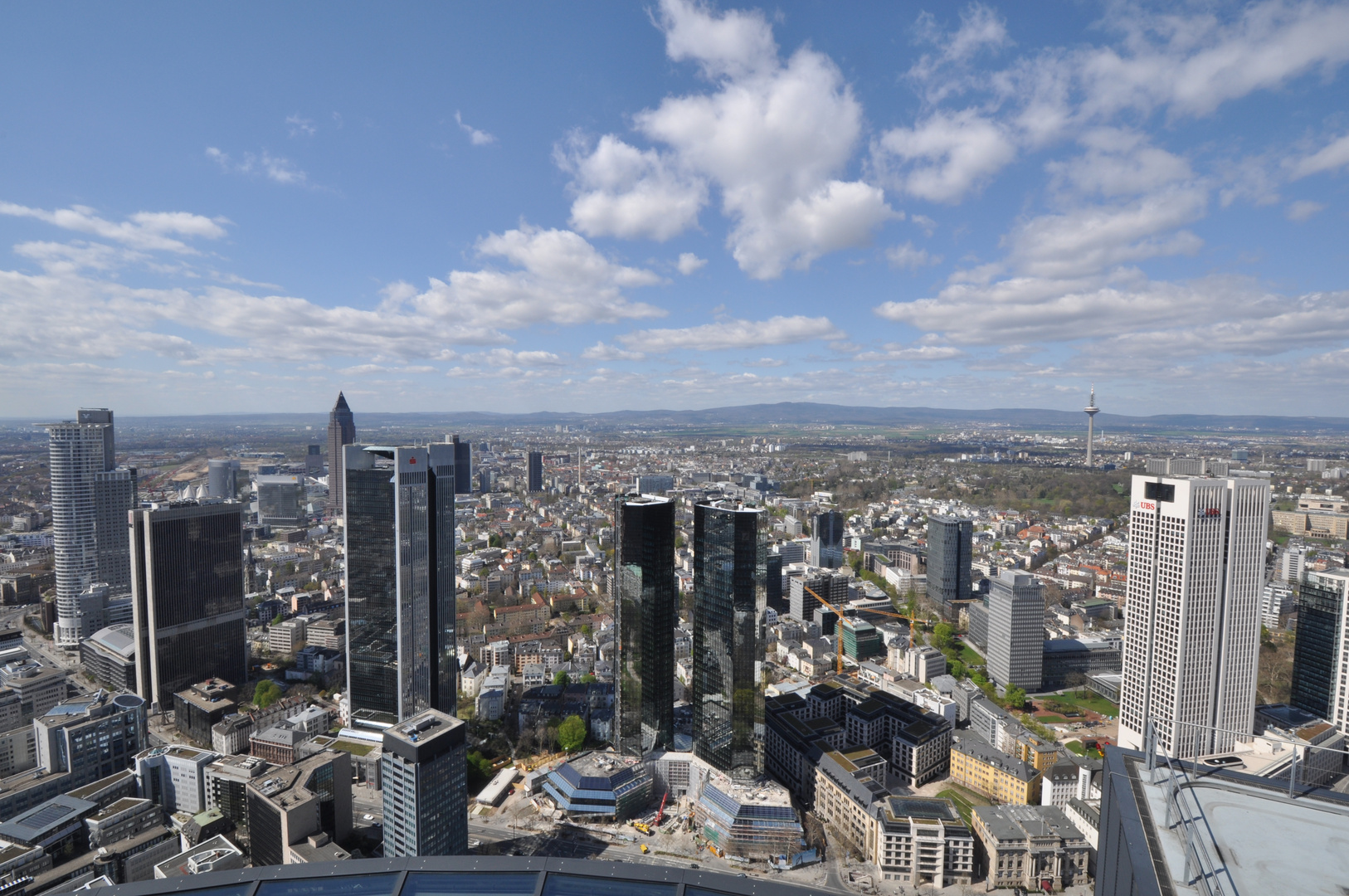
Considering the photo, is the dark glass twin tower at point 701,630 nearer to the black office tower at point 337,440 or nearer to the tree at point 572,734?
the tree at point 572,734

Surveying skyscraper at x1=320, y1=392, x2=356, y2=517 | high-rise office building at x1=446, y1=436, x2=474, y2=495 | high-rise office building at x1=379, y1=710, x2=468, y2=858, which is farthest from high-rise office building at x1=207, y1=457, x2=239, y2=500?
high-rise office building at x1=379, y1=710, x2=468, y2=858

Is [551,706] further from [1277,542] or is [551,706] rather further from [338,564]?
[1277,542]

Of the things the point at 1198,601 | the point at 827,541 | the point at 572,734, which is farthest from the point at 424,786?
the point at 827,541

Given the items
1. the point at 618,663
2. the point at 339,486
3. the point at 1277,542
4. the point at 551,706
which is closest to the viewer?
the point at 618,663

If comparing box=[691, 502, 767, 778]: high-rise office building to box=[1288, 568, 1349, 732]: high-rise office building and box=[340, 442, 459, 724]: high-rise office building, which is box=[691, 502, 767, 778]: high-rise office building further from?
box=[1288, 568, 1349, 732]: high-rise office building

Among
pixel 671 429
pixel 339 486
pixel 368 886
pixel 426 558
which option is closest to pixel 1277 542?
pixel 426 558

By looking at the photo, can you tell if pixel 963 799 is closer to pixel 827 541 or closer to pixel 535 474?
pixel 827 541
